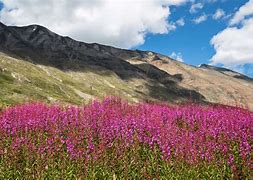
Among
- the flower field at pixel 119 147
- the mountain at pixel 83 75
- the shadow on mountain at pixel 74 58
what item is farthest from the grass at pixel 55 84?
the flower field at pixel 119 147

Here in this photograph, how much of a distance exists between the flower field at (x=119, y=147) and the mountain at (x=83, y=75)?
39073 millimetres

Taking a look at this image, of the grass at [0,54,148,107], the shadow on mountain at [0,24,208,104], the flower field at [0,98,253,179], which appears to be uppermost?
the shadow on mountain at [0,24,208,104]

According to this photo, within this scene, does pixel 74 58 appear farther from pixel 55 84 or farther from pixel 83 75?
pixel 55 84

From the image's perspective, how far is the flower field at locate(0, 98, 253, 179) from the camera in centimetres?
922

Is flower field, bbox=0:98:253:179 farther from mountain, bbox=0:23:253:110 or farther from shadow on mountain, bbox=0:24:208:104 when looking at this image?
shadow on mountain, bbox=0:24:208:104

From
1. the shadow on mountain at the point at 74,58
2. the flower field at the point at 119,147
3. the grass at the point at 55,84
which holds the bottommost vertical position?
the flower field at the point at 119,147

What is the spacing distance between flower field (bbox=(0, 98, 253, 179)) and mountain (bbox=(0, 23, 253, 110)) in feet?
128

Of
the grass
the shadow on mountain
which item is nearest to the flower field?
the grass

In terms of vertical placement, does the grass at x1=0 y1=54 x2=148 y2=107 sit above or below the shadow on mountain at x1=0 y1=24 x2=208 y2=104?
below

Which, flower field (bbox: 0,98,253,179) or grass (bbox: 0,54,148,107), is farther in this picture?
grass (bbox: 0,54,148,107)

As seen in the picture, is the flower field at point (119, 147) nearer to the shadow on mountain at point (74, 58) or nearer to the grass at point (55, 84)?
the grass at point (55, 84)

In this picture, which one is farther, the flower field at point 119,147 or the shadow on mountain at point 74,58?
the shadow on mountain at point 74,58

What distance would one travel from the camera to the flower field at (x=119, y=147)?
9219mm

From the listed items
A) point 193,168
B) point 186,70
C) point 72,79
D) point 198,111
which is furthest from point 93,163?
point 186,70
